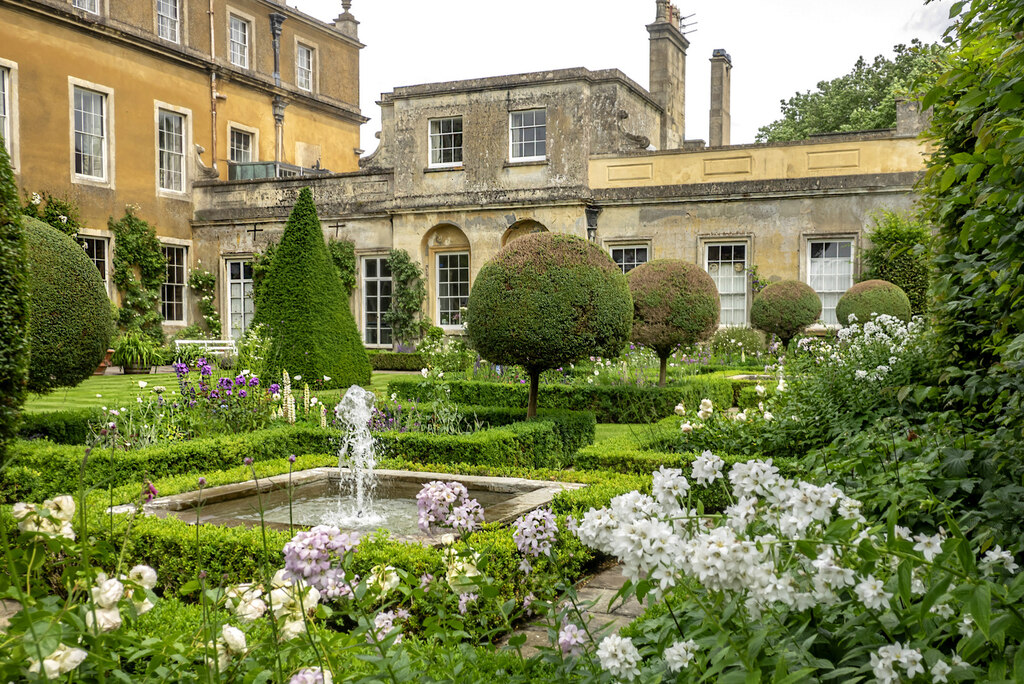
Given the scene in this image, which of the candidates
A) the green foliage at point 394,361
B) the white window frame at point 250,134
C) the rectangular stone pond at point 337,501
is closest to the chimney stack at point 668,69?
the green foliage at point 394,361

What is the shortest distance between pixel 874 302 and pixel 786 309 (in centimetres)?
167

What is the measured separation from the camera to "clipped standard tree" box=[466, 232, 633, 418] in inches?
329

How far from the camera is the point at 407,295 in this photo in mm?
20078

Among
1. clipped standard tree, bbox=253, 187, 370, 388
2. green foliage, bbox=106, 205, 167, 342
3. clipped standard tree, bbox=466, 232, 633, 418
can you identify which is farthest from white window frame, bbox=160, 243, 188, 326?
clipped standard tree, bbox=466, 232, 633, 418

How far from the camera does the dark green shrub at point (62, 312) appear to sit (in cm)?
789

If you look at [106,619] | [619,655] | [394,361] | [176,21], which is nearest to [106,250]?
[176,21]

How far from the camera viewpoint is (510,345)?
27.7 feet

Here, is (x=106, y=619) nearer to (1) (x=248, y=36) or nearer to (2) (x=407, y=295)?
(2) (x=407, y=295)

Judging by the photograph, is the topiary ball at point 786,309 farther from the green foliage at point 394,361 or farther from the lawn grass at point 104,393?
the lawn grass at point 104,393

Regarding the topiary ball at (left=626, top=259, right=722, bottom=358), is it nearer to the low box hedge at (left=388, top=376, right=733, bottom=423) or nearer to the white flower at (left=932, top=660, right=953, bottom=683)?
the low box hedge at (left=388, top=376, right=733, bottom=423)

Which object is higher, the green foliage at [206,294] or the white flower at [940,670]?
the green foliage at [206,294]

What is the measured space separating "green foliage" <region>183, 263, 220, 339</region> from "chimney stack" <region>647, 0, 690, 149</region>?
12.7 m

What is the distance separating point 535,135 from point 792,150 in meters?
5.77

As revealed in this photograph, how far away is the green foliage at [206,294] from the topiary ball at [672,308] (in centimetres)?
1324
